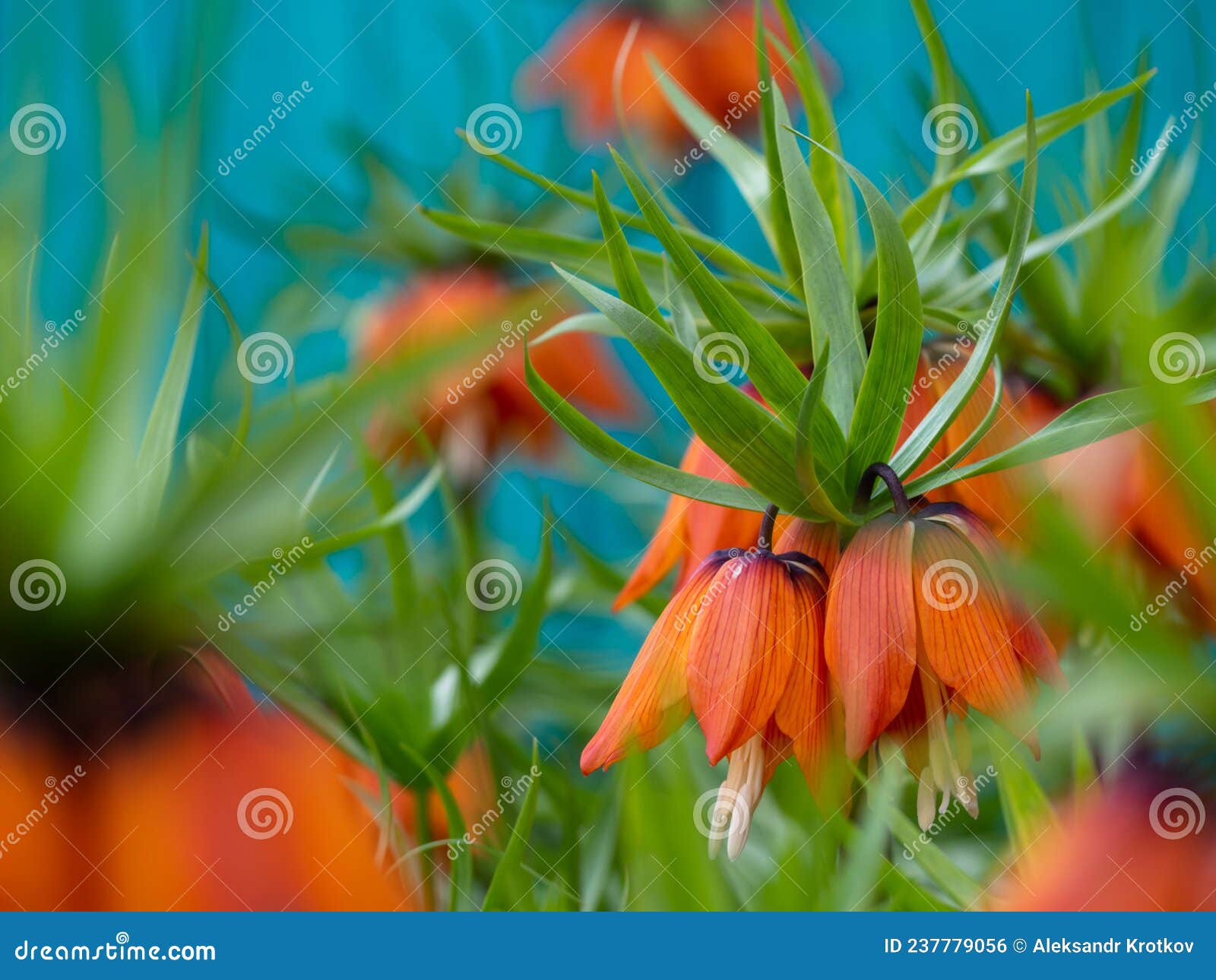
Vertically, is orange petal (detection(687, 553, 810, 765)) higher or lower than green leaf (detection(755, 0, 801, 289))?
lower

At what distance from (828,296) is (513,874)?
1.31ft

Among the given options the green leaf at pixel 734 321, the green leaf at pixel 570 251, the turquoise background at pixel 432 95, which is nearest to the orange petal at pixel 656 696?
the green leaf at pixel 734 321

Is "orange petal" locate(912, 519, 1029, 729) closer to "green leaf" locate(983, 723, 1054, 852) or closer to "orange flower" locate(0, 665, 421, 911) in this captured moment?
"green leaf" locate(983, 723, 1054, 852)

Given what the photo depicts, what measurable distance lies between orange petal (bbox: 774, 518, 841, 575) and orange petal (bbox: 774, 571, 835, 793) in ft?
0.13

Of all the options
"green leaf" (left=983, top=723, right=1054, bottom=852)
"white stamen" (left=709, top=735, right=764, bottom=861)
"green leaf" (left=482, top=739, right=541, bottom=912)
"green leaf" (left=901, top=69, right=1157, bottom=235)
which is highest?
"green leaf" (left=901, top=69, right=1157, bottom=235)

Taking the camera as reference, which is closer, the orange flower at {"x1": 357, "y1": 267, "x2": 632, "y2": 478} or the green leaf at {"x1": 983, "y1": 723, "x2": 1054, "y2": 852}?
the green leaf at {"x1": 983, "y1": 723, "x2": 1054, "y2": 852}

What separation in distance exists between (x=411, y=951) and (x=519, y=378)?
52 centimetres

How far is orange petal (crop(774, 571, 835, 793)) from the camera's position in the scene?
593 millimetres

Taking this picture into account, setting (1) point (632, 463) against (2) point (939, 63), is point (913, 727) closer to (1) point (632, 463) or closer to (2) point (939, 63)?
(1) point (632, 463)

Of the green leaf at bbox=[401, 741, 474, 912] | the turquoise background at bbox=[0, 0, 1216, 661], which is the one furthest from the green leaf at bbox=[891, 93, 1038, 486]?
the turquoise background at bbox=[0, 0, 1216, 661]

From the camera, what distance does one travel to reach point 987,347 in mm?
579

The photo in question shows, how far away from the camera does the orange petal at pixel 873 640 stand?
1.89 ft

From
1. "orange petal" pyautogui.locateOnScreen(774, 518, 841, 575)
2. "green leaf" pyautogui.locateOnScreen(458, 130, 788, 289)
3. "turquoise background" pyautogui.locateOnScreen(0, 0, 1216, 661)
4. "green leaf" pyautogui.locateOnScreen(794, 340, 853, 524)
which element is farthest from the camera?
"turquoise background" pyautogui.locateOnScreen(0, 0, 1216, 661)

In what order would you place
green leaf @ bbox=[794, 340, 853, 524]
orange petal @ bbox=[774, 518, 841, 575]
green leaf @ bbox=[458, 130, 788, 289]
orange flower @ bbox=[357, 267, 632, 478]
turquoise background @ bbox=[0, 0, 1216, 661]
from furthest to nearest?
turquoise background @ bbox=[0, 0, 1216, 661] < orange flower @ bbox=[357, 267, 632, 478] < green leaf @ bbox=[458, 130, 788, 289] < orange petal @ bbox=[774, 518, 841, 575] < green leaf @ bbox=[794, 340, 853, 524]
